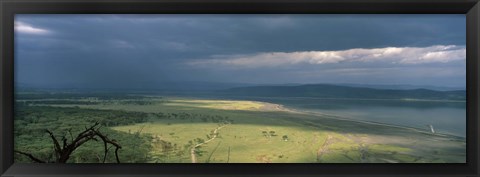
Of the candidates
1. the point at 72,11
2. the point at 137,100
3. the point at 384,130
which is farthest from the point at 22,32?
the point at 384,130

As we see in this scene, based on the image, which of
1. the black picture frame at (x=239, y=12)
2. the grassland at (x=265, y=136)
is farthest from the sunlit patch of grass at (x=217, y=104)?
the black picture frame at (x=239, y=12)

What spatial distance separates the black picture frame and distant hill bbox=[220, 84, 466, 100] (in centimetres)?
14

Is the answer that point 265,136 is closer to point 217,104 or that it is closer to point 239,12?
point 217,104

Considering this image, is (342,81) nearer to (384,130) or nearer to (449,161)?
(384,130)

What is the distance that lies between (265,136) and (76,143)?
0.74 meters

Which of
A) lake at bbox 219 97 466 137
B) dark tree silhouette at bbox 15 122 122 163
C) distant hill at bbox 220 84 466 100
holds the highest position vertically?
distant hill at bbox 220 84 466 100

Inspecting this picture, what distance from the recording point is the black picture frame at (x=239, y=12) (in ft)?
3.82

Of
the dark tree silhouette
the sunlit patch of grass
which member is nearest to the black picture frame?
the dark tree silhouette

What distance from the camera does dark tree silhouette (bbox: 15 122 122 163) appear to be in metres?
1.29

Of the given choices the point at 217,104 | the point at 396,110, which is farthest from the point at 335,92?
the point at 217,104

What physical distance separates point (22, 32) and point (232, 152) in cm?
93

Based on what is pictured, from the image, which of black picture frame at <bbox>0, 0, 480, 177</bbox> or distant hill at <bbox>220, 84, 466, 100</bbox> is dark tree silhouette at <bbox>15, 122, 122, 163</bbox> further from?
distant hill at <bbox>220, 84, 466, 100</bbox>

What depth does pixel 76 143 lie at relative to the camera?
51.9 inches

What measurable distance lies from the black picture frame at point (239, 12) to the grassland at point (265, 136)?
0.26ft
